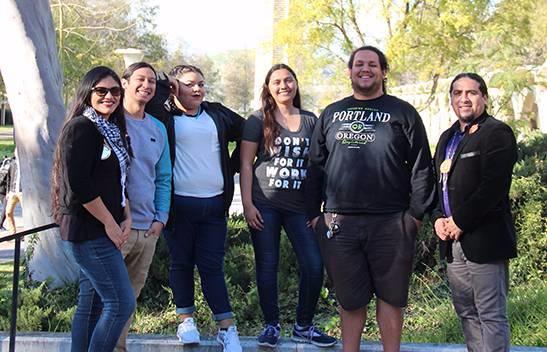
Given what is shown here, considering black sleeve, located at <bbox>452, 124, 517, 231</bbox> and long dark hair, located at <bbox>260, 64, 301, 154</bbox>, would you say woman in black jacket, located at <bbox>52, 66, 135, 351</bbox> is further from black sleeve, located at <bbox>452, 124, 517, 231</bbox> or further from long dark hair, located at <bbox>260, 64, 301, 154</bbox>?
black sleeve, located at <bbox>452, 124, 517, 231</bbox>

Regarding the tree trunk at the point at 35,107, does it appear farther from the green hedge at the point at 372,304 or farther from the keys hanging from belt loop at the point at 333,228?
the keys hanging from belt loop at the point at 333,228

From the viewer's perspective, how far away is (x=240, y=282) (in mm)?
6012

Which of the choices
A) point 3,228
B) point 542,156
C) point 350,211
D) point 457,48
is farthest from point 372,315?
point 457,48

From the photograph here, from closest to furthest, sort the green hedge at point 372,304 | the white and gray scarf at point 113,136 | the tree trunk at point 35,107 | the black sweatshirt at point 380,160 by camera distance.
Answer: the white and gray scarf at point 113,136
the black sweatshirt at point 380,160
the green hedge at point 372,304
the tree trunk at point 35,107

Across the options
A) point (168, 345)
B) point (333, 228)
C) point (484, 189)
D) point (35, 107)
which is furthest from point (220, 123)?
point (35, 107)

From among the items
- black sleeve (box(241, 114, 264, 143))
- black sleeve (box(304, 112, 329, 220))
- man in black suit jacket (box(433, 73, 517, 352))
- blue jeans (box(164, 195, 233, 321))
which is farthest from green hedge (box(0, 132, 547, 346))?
black sleeve (box(241, 114, 264, 143))

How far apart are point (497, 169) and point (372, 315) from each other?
2.27m

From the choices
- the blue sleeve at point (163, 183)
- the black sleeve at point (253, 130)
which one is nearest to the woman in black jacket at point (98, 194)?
the blue sleeve at point (163, 183)

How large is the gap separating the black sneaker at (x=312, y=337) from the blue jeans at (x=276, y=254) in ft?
0.45

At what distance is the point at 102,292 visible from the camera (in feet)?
11.8

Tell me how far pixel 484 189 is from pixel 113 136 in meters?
2.03

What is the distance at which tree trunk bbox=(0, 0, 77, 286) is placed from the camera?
20.2 feet

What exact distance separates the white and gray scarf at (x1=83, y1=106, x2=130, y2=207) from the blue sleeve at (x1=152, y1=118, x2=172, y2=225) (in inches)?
16.1

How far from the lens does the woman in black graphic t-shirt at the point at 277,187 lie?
14.3 feet
